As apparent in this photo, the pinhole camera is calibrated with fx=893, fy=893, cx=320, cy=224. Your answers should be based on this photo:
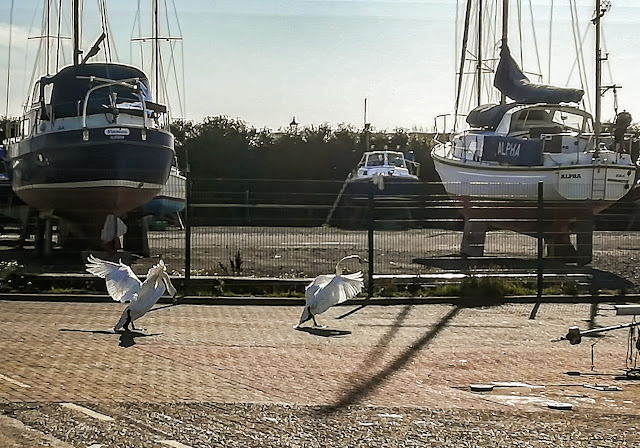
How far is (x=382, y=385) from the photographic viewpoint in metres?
8.50

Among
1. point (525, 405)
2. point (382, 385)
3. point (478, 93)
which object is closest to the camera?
point (525, 405)

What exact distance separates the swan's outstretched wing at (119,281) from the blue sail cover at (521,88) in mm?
17381

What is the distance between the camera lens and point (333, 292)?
1248 centimetres

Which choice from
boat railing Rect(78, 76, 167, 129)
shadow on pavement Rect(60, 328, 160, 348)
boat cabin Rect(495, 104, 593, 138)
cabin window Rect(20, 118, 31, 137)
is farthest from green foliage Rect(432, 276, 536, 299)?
cabin window Rect(20, 118, 31, 137)

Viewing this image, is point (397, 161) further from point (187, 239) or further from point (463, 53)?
point (187, 239)

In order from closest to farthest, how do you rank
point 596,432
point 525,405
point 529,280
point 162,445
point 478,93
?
point 162,445
point 596,432
point 525,405
point 529,280
point 478,93

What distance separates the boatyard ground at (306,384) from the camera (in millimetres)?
6574

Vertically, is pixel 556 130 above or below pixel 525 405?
above

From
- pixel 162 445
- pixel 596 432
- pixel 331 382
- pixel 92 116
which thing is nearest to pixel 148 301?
pixel 331 382

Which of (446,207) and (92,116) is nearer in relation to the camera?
(446,207)

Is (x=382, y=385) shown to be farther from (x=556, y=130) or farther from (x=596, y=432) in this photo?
(x=556, y=130)

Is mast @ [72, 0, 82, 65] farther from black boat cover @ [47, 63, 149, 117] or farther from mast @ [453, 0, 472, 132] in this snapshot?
mast @ [453, 0, 472, 132]

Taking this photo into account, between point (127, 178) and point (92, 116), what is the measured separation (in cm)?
226

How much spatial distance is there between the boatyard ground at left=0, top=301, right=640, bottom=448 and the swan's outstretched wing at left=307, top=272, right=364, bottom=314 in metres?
0.36
